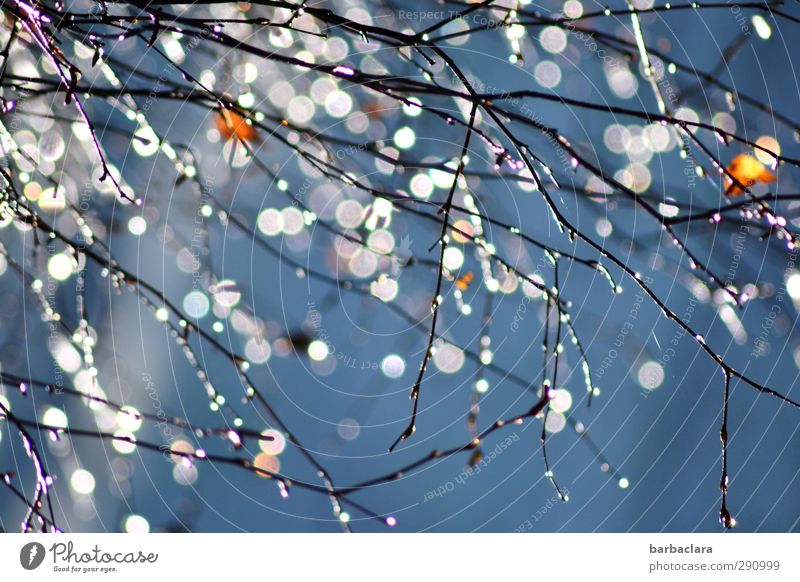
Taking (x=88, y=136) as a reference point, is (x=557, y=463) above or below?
below

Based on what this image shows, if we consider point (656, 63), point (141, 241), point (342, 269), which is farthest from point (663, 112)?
point (141, 241)

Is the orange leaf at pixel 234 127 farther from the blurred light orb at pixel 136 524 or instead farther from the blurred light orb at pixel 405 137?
the blurred light orb at pixel 136 524

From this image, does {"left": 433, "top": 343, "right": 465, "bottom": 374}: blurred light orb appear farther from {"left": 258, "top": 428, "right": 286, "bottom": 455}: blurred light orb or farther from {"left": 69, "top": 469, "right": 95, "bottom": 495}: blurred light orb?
{"left": 69, "top": 469, "right": 95, "bottom": 495}: blurred light orb

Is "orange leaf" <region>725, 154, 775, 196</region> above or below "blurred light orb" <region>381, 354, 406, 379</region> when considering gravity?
above

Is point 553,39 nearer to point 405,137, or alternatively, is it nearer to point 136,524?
point 405,137

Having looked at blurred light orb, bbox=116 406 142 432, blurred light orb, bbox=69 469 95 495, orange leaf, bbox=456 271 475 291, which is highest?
orange leaf, bbox=456 271 475 291

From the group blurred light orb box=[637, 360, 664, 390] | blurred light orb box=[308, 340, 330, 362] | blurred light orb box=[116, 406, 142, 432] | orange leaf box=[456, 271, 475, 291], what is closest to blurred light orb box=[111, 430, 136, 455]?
blurred light orb box=[116, 406, 142, 432]
